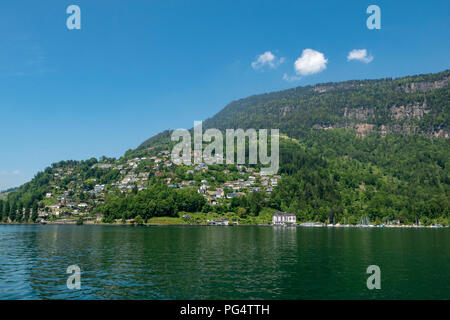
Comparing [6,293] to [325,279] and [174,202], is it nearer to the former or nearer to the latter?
[325,279]

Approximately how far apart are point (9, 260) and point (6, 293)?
2163 cm

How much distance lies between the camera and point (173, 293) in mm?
30344

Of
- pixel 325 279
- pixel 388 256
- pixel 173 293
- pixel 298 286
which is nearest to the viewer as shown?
pixel 173 293

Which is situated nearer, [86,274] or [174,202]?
[86,274]

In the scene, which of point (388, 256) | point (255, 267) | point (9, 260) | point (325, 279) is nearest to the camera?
point (325, 279)

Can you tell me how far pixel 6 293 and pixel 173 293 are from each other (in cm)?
1504
